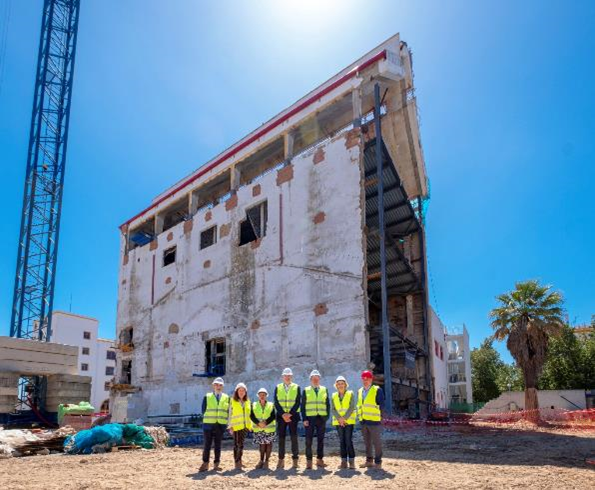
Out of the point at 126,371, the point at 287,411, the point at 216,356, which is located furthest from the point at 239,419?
the point at 126,371

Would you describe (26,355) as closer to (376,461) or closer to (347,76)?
(347,76)

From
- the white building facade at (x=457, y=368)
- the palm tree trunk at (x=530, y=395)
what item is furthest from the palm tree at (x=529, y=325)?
the white building facade at (x=457, y=368)

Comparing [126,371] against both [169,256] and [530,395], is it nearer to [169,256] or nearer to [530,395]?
[169,256]

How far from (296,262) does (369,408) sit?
14.8 meters

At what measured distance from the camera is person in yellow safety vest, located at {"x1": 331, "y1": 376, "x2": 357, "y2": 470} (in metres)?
9.16

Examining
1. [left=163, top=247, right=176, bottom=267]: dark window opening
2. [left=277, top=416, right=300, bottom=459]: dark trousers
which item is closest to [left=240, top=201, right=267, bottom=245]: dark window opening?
[left=163, top=247, right=176, bottom=267]: dark window opening

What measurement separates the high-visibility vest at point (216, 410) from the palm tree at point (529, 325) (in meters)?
21.1

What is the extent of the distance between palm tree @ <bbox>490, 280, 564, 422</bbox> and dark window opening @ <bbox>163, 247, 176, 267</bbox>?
18.5 metres

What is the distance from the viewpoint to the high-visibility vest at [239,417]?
973cm

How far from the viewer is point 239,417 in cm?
975

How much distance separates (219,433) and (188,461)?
1885 mm

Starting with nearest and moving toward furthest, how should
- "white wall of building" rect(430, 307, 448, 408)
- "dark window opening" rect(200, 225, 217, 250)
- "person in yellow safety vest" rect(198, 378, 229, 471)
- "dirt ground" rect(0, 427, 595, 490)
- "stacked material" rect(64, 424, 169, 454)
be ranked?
1. "dirt ground" rect(0, 427, 595, 490)
2. "person in yellow safety vest" rect(198, 378, 229, 471)
3. "stacked material" rect(64, 424, 169, 454)
4. "dark window opening" rect(200, 225, 217, 250)
5. "white wall of building" rect(430, 307, 448, 408)

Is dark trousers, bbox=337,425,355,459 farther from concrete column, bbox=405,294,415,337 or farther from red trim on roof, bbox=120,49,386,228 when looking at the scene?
concrete column, bbox=405,294,415,337

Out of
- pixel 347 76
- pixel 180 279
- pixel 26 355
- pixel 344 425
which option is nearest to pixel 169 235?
pixel 180 279
